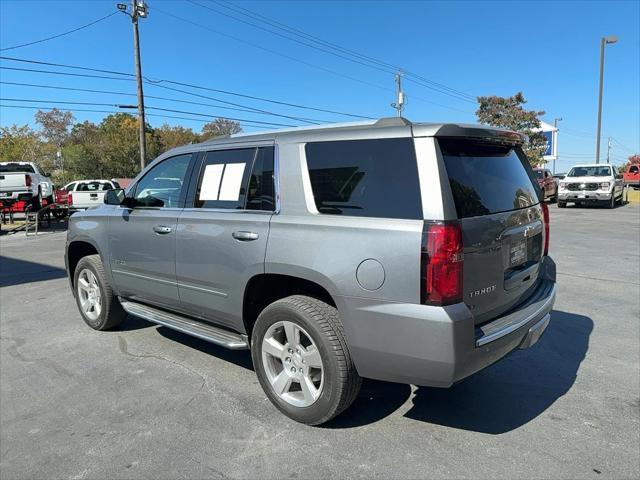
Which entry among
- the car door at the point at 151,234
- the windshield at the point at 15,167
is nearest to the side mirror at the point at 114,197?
the car door at the point at 151,234

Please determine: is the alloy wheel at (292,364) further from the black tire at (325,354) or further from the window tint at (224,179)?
the window tint at (224,179)

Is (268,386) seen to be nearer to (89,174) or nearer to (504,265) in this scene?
(504,265)

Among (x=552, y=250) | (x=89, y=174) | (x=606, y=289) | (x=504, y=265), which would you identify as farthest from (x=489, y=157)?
(x=89, y=174)

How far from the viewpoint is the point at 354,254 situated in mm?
2758

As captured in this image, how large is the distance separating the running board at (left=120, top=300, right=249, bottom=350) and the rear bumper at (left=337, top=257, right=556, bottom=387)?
1097 mm

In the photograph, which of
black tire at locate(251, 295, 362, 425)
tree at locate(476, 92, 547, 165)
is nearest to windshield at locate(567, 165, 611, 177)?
tree at locate(476, 92, 547, 165)

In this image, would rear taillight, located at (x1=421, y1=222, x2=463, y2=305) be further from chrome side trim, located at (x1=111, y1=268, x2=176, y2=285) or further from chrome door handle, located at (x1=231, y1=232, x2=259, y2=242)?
chrome side trim, located at (x1=111, y1=268, x2=176, y2=285)

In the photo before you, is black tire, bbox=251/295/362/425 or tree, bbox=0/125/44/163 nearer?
black tire, bbox=251/295/362/425

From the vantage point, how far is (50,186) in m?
22.9

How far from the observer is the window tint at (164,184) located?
4.16 metres

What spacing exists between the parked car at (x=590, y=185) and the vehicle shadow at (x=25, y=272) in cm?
2041

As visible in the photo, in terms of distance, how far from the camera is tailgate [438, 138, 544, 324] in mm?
2689

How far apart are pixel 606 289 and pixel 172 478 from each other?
21.0 feet

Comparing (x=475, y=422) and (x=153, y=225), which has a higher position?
(x=153, y=225)
